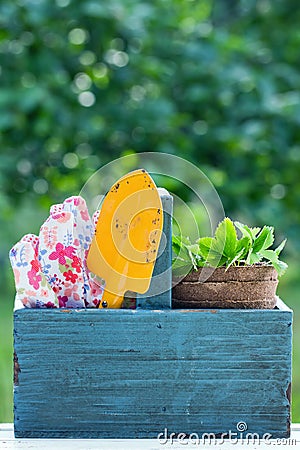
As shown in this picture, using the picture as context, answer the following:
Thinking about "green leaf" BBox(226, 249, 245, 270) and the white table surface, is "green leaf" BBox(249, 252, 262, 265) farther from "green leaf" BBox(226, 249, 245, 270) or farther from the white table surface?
the white table surface

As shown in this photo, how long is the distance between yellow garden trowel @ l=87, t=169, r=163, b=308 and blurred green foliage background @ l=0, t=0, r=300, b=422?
115 centimetres

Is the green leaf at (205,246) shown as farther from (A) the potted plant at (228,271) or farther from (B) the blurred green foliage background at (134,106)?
(B) the blurred green foliage background at (134,106)

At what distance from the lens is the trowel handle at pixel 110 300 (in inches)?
32.8

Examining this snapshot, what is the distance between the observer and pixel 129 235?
0.82 m

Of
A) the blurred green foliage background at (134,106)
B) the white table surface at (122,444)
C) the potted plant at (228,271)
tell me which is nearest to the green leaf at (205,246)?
the potted plant at (228,271)

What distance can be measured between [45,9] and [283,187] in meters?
0.78

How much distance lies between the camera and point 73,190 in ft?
6.52

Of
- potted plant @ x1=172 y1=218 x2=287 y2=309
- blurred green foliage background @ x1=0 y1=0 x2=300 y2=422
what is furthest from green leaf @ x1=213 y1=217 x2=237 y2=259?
blurred green foliage background @ x1=0 y1=0 x2=300 y2=422

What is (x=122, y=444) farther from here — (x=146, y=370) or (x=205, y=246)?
(x=205, y=246)

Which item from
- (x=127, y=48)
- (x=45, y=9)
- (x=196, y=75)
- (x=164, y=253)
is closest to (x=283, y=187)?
(x=196, y=75)

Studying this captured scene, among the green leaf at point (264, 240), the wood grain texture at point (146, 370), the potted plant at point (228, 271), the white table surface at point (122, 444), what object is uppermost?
the green leaf at point (264, 240)

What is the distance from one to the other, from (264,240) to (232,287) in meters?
0.05

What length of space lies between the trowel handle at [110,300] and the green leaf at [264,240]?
138 mm

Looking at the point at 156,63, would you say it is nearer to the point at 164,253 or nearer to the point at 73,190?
the point at 73,190
